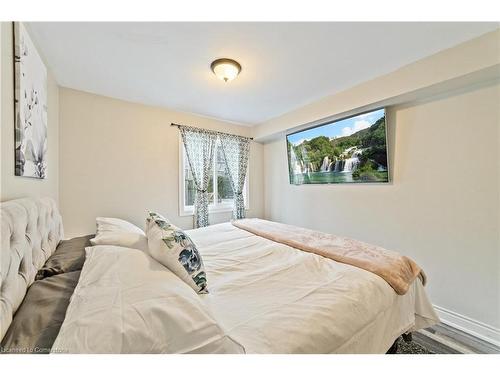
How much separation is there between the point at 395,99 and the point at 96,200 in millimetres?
3571

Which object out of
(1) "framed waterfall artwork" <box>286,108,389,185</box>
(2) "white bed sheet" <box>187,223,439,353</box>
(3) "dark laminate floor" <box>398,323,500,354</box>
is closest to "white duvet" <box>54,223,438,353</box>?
(2) "white bed sheet" <box>187,223,439,353</box>

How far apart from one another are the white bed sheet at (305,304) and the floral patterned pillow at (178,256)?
0.35 ft

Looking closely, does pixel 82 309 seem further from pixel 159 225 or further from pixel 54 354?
pixel 159 225

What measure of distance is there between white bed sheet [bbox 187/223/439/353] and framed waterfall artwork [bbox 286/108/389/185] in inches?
55.7

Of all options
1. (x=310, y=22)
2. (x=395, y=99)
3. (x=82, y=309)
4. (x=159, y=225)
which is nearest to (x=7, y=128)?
(x=159, y=225)

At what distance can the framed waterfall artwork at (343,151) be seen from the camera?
7.57 feet

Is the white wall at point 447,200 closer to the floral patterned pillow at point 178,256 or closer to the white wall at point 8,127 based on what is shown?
the floral patterned pillow at point 178,256

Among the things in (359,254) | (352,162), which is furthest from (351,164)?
(359,254)

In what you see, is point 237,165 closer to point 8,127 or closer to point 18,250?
point 8,127

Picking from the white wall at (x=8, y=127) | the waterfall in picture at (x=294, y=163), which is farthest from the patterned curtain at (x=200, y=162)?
the white wall at (x=8, y=127)

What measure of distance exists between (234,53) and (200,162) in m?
1.81

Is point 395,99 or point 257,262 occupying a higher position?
point 395,99

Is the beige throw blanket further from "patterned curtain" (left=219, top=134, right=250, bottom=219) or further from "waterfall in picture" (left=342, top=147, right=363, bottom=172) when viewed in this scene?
"patterned curtain" (left=219, top=134, right=250, bottom=219)
